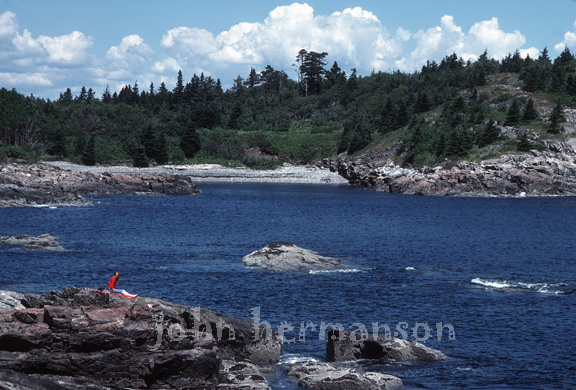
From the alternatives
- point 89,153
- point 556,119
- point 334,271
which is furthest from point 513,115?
point 334,271

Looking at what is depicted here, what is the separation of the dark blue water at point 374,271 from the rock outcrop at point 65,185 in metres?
7.33

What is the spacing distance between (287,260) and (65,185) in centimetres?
7351

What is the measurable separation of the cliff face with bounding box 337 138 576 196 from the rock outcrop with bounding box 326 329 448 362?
328ft

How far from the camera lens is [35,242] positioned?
201ft

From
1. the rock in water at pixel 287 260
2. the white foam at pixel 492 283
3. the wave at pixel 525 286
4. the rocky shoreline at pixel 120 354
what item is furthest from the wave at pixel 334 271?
the rocky shoreline at pixel 120 354

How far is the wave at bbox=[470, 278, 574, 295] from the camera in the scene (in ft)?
149

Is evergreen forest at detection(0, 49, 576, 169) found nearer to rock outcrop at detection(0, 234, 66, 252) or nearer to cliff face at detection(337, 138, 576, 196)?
cliff face at detection(337, 138, 576, 196)

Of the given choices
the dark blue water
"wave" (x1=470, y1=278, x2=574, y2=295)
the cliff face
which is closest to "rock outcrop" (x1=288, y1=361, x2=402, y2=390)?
the dark blue water

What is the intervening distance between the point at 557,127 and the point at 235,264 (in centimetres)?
10693

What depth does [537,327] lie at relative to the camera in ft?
119

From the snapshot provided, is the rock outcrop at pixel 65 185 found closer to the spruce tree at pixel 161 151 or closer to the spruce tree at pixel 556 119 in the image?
the spruce tree at pixel 161 151

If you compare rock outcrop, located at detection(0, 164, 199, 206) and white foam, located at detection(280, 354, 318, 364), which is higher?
rock outcrop, located at detection(0, 164, 199, 206)

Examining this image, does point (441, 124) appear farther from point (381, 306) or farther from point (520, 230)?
point (381, 306)

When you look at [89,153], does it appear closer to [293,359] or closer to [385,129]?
[385,129]
